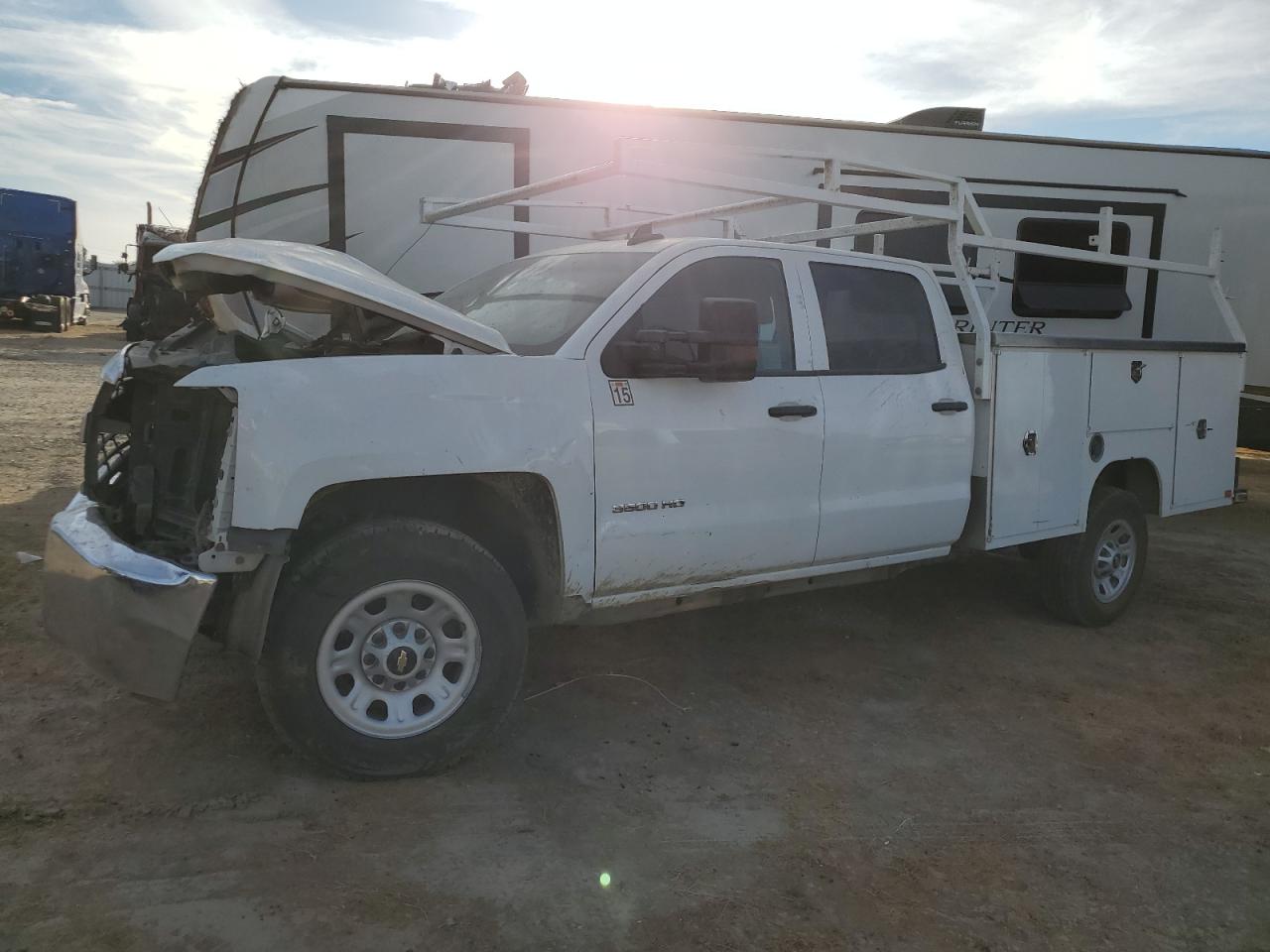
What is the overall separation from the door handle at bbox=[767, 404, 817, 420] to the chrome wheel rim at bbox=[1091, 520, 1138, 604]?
2.40 m

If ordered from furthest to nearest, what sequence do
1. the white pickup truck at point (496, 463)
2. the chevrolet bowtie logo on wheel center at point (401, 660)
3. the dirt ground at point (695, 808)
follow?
the chevrolet bowtie logo on wheel center at point (401, 660), the white pickup truck at point (496, 463), the dirt ground at point (695, 808)

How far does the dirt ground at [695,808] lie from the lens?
2.73 metres

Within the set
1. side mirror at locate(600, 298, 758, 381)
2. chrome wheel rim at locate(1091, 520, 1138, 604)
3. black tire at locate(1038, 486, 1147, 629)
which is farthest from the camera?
chrome wheel rim at locate(1091, 520, 1138, 604)

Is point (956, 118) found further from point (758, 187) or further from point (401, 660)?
point (401, 660)

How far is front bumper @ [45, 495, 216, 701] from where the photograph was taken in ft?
9.87

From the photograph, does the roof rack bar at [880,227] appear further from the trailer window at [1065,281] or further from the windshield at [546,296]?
the trailer window at [1065,281]

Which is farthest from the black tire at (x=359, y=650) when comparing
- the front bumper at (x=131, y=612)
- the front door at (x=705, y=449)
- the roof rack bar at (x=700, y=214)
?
the roof rack bar at (x=700, y=214)

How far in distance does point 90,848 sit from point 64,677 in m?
1.49

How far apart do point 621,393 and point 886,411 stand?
1437 mm

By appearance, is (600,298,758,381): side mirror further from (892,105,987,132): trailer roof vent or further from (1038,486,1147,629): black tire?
(892,105,987,132): trailer roof vent

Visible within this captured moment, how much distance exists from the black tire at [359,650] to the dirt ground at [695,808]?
0.47 feet

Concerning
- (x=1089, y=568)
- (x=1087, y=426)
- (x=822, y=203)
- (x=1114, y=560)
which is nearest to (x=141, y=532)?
(x=822, y=203)

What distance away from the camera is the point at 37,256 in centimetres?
2594

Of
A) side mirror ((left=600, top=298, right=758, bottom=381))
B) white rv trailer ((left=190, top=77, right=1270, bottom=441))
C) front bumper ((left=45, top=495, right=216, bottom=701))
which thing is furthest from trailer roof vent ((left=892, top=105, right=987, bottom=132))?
front bumper ((left=45, top=495, right=216, bottom=701))
